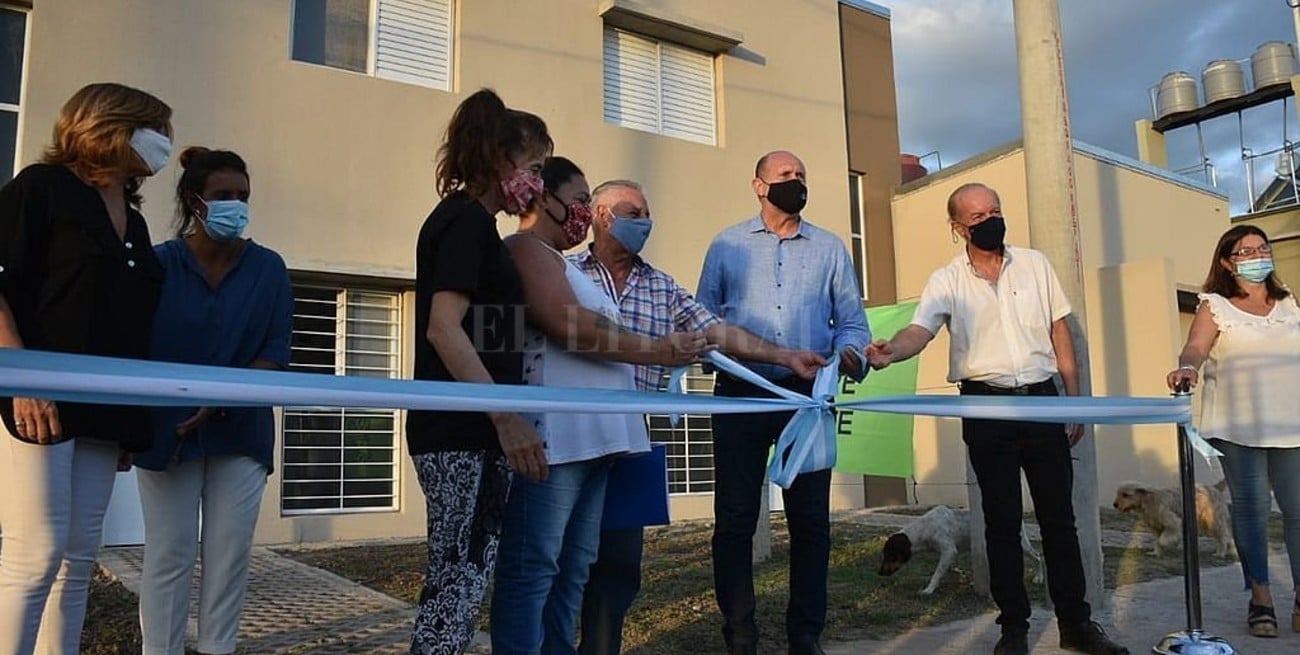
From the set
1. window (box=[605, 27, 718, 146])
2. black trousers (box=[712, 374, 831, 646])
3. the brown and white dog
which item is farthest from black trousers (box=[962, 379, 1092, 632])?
window (box=[605, 27, 718, 146])

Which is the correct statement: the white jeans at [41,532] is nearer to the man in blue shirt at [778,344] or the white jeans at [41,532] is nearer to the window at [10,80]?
the man in blue shirt at [778,344]

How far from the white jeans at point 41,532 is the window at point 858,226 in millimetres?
10806

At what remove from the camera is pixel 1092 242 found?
12.0 meters

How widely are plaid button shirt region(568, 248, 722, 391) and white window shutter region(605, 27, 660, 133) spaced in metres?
7.35

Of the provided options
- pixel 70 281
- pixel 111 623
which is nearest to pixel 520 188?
pixel 70 281

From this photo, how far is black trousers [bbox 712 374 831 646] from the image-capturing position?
3477 millimetres

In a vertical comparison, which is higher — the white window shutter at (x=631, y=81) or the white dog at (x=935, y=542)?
the white window shutter at (x=631, y=81)

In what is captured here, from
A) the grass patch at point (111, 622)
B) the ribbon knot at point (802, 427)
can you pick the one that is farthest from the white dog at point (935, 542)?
the grass patch at point (111, 622)

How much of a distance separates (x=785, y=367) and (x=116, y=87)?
234 cm

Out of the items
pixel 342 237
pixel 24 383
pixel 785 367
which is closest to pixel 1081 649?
pixel 785 367

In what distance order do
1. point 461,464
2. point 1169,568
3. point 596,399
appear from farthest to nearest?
point 1169,568 → point 596,399 → point 461,464

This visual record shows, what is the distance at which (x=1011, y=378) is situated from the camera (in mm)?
3773

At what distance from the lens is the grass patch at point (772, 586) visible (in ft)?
13.6

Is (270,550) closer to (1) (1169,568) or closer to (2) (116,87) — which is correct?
(2) (116,87)
